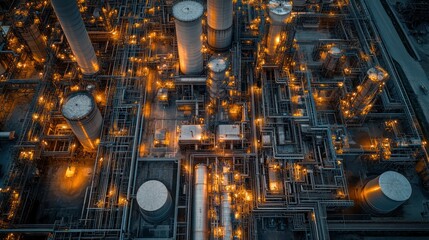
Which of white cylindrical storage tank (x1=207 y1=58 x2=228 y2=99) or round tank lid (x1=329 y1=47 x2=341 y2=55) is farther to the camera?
round tank lid (x1=329 y1=47 x2=341 y2=55)

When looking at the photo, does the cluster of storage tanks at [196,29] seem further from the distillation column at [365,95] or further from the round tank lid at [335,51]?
the distillation column at [365,95]

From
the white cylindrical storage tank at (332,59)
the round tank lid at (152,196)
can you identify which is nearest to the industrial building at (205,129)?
the round tank lid at (152,196)

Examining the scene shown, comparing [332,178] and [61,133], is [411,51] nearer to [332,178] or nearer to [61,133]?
[332,178]

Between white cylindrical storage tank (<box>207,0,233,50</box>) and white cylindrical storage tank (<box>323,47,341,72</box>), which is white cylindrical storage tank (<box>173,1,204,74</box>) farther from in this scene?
white cylindrical storage tank (<box>323,47,341,72</box>)

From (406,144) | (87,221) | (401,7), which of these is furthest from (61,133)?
(401,7)

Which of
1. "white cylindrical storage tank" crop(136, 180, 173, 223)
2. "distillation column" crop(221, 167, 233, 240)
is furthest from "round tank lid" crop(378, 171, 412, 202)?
"white cylindrical storage tank" crop(136, 180, 173, 223)

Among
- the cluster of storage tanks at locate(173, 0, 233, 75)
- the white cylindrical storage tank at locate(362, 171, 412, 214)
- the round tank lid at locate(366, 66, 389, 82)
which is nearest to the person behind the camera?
the white cylindrical storage tank at locate(362, 171, 412, 214)

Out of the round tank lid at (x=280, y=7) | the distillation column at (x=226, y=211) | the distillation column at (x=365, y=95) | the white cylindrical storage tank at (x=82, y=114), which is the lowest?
the distillation column at (x=226, y=211)

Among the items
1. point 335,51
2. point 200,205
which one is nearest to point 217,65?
point 200,205
